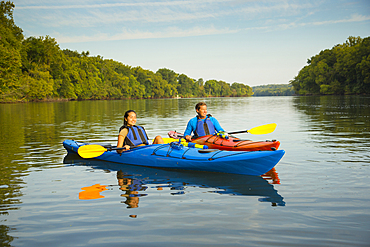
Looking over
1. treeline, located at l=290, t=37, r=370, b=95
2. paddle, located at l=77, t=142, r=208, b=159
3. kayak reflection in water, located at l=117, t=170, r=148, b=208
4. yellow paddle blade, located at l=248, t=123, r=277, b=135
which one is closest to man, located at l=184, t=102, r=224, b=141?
yellow paddle blade, located at l=248, t=123, r=277, b=135

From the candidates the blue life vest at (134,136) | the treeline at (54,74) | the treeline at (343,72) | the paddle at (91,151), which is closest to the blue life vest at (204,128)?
the blue life vest at (134,136)

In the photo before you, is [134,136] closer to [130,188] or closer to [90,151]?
[90,151]

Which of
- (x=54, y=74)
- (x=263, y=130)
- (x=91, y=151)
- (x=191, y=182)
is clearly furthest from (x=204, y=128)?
(x=54, y=74)

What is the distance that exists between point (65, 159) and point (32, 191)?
2823mm

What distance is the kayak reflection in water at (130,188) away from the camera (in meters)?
4.45

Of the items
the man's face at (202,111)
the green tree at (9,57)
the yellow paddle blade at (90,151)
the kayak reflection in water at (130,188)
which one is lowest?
the kayak reflection in water at (130,188)

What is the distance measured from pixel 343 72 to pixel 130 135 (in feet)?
258

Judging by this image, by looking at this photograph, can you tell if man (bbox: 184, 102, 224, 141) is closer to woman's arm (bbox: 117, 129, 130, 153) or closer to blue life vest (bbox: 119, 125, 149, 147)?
blue life vest (bbox: 119, 125, 149, 147)

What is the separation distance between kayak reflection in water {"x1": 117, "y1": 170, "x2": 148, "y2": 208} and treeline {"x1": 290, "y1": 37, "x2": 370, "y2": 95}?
224 ft

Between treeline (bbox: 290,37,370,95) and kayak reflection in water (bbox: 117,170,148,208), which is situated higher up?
treeline (bbox: 290,37,370,95)

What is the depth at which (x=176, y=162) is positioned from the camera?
6.23 m

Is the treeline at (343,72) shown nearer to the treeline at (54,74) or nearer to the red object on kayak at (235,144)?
the treeline at (54,74)

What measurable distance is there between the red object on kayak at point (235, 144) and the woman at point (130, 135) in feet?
3.93

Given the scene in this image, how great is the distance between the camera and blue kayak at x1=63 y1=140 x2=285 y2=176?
5500 millimetres
